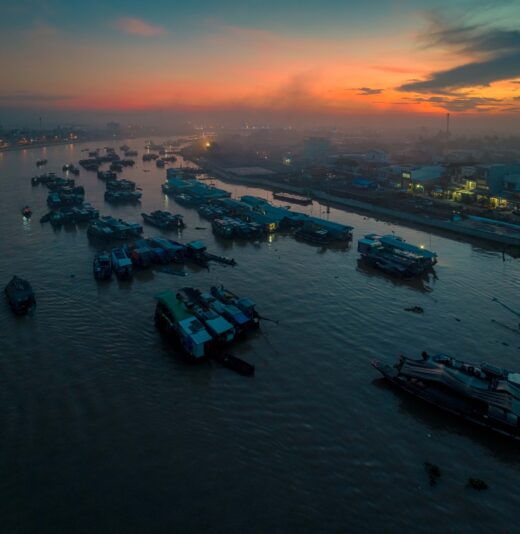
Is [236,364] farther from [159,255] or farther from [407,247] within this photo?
[407,247]

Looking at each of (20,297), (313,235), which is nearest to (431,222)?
(313,235)

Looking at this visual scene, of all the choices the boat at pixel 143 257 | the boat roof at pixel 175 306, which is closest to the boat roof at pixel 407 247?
the boat at pixel 143 257

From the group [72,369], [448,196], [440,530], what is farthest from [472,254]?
[72,369]

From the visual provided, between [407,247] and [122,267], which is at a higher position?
[407,247]

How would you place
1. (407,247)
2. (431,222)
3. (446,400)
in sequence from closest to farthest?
(446,400) → (407,247) → (431,222)

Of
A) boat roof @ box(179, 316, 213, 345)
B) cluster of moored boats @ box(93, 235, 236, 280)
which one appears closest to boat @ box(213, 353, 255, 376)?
boat roof @ box(179, 316, 213, 345)

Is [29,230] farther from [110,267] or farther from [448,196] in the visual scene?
[448,196]

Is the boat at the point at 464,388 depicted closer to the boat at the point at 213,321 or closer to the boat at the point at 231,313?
the boat at the point at 231,313
